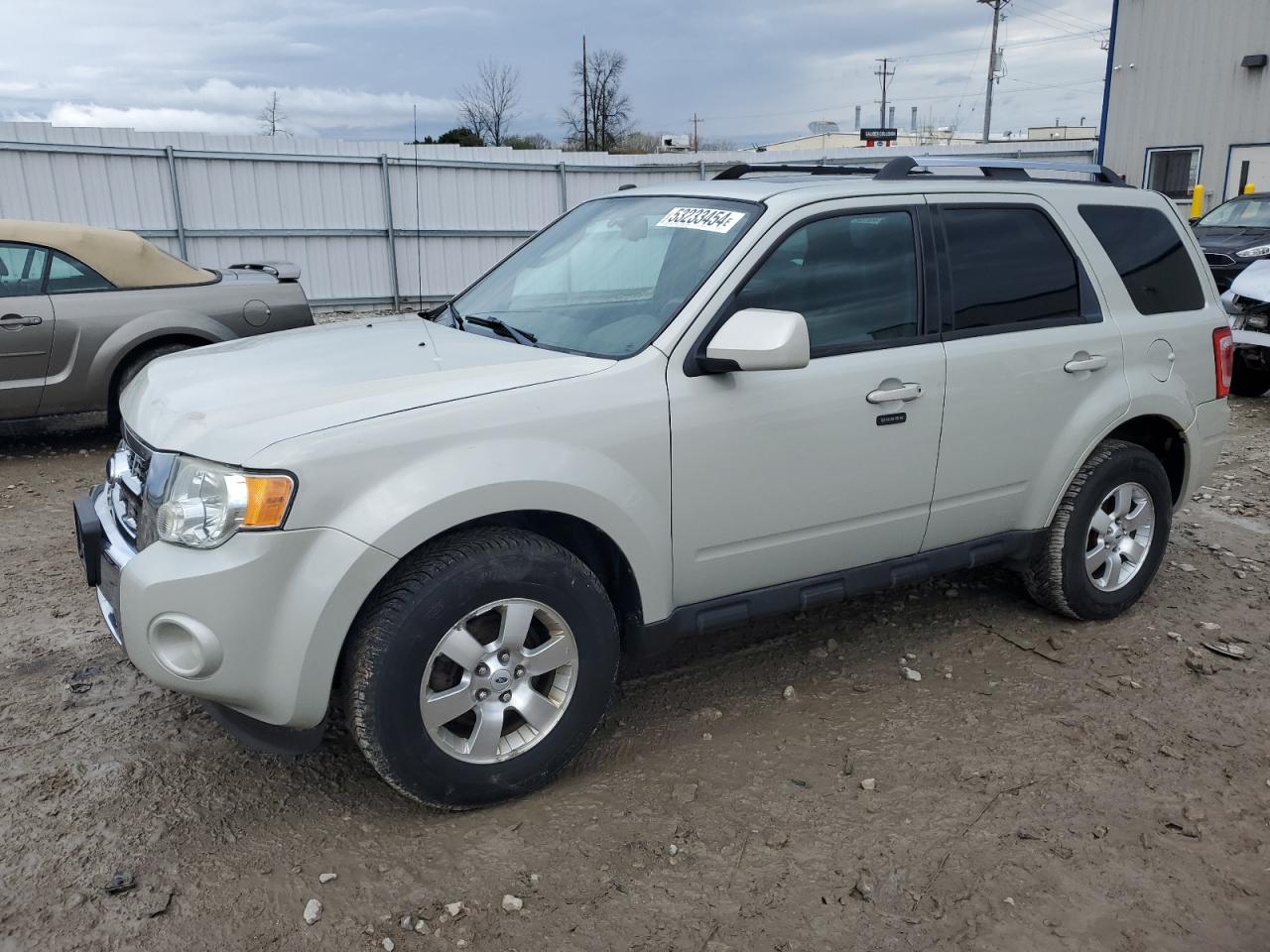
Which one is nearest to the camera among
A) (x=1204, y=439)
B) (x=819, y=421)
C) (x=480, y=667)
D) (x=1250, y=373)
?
(x=480, y=667)

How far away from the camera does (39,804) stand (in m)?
3.09

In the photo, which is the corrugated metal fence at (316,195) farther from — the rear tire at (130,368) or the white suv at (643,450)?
the white suv at (643,450)

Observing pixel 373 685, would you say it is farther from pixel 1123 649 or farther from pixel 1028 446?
pixel 1123 649

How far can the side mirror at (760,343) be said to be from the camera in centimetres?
299

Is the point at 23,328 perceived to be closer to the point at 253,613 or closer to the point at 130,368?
the point at 130,368

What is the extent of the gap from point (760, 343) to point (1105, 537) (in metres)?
2.26

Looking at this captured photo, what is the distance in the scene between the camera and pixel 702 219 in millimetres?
3568

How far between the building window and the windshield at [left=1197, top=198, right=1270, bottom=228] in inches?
387

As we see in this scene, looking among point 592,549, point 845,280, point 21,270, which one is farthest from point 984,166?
point 21,270

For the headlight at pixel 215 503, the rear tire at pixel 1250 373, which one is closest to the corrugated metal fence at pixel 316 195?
the rear tire at pixel 1250 373

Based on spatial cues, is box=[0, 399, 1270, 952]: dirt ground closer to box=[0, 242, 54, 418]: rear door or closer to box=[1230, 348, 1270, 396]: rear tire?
box=[0, 242, 54, 418]: rear door

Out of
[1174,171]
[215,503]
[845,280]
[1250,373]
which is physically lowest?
[1250,373]

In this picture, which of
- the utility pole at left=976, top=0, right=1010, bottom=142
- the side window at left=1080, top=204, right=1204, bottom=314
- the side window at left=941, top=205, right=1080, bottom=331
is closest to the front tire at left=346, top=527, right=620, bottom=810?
the side window at left=941, top=205, right=1080, bottom=331

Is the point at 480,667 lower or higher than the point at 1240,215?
lower
